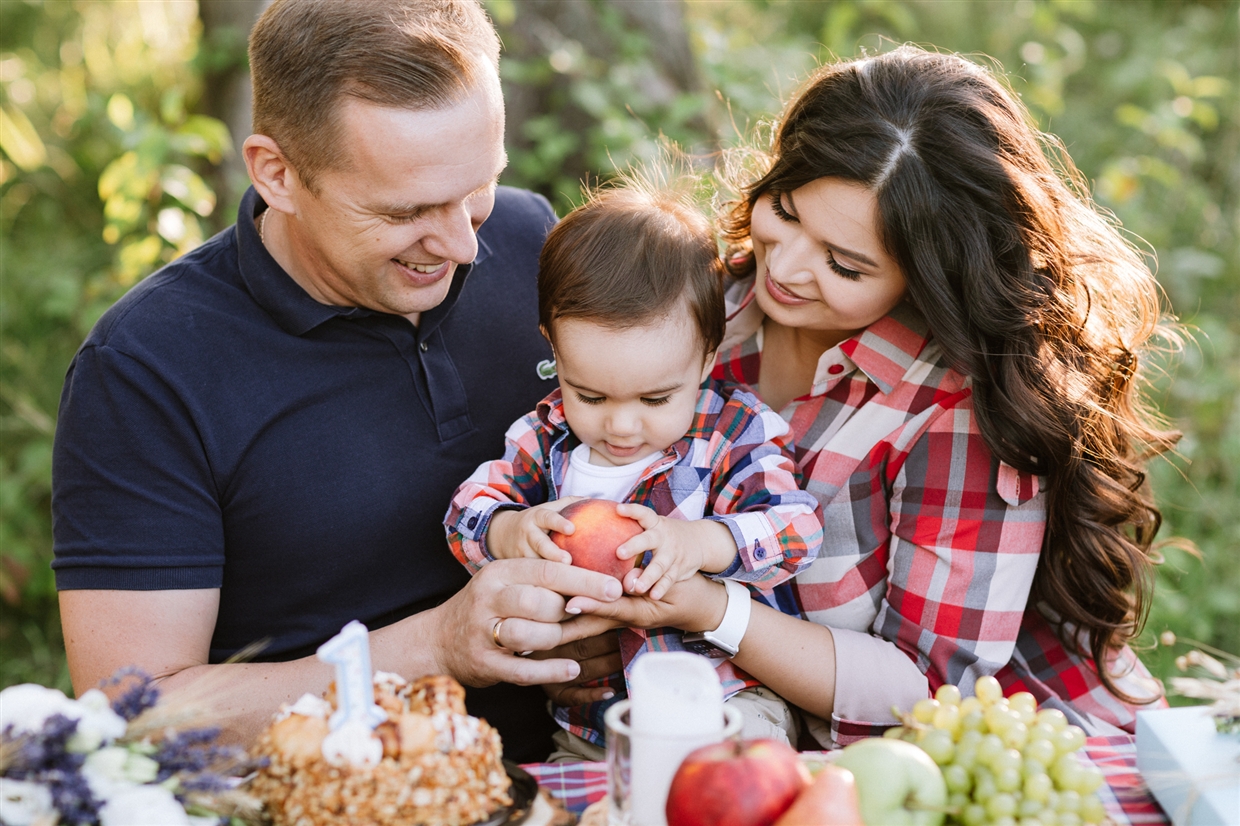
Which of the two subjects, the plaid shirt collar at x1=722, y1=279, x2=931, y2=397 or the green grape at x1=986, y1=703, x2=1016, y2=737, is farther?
the plaid shirt collar at x1=722, y1=279, x2=931, y2=397

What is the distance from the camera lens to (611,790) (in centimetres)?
138

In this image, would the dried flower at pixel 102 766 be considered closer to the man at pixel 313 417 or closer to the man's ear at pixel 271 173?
the man at pixel 313 417

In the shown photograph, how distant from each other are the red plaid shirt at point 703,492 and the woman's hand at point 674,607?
0.05 m

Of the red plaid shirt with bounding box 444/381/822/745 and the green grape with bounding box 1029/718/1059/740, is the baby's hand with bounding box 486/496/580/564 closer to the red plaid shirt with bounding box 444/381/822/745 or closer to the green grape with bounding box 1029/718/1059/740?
the red plaid shirt with bounding box 444/381/822/745

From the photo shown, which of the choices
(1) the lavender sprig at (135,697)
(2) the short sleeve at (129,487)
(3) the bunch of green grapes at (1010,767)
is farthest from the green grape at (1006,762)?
(2) the short sleeve at (129,487)

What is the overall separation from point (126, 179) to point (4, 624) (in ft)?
6.86

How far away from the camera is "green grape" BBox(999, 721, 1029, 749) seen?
56.0 inches

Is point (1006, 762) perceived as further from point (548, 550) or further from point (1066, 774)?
point (548, 550)

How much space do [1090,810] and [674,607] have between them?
0.77m

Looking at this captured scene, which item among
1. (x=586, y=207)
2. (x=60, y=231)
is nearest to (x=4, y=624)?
(x=60, y=231)

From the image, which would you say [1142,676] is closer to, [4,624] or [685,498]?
[685,498]

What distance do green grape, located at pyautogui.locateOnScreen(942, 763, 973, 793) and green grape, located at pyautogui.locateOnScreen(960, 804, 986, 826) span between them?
28mm

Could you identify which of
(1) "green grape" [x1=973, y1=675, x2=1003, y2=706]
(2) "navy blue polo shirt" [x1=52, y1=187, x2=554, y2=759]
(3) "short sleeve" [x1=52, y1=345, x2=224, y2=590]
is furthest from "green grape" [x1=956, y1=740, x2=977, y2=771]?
(3) "short sleeve" [x1=52, y1=345, x2=224, y2=590]

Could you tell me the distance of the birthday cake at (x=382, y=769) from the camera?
130cm
